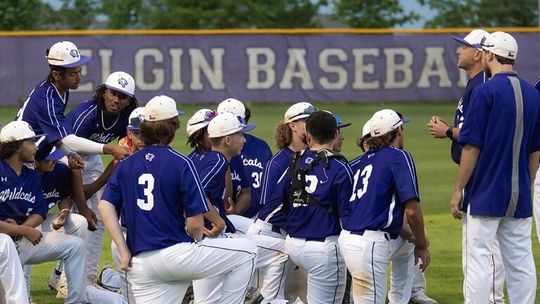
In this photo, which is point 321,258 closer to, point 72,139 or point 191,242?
point 191,242

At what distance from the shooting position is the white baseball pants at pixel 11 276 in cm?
824

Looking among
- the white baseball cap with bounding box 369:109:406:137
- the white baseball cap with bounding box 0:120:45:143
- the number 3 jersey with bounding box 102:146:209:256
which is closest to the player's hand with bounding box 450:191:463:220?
the white baseball cap with bounding box 369:109:406:137

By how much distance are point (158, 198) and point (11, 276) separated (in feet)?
4.75

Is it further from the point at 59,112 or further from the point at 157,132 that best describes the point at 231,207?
the point at 157,132

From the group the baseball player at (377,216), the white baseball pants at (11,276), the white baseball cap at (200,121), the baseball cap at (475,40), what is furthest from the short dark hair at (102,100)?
the baseball cap at (475,40)

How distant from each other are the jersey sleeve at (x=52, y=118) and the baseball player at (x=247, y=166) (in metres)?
1.25

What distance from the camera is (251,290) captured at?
930 centimetres

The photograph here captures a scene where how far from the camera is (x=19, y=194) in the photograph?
8.65m

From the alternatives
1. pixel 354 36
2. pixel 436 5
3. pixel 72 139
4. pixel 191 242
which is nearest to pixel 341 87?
pixel 354 36

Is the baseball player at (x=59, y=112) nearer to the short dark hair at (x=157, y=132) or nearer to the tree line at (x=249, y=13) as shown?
the short dark hair at (x=157, y=132)

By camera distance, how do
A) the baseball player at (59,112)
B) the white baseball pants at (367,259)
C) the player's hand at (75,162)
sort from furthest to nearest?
1. the baseball player at (59,112)
2. the player's hand at (75,162)
3. the white baseball pants at (367,259)

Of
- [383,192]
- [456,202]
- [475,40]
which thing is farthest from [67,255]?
[475,40]

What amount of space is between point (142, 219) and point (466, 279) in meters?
2.29

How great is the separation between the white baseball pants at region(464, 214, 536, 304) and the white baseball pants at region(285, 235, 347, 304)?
2.86ft
